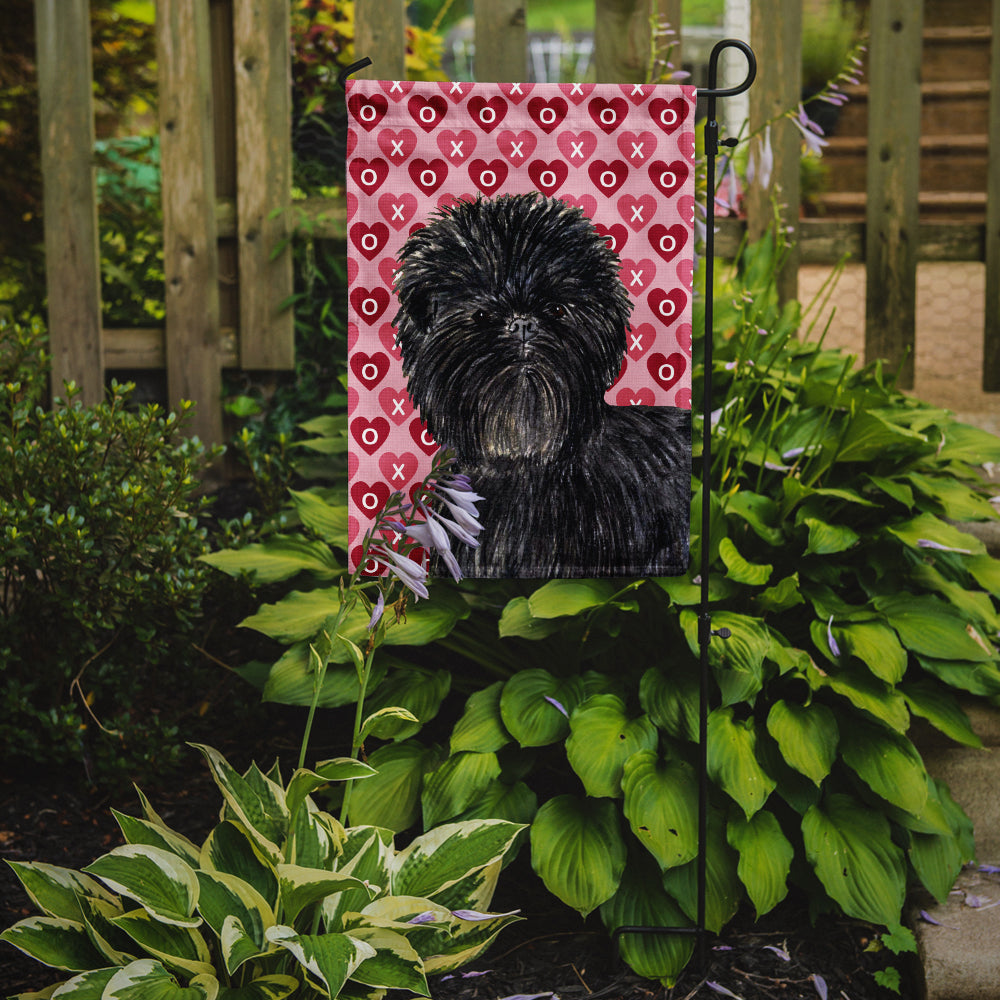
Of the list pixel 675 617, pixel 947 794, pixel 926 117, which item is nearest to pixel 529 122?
pixel 675 617

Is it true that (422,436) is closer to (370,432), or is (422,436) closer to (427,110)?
(370,432)

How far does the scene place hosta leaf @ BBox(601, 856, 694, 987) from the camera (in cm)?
184

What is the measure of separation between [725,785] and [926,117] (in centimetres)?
550

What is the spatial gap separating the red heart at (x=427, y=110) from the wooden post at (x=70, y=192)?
76.1 inches

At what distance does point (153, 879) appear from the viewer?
5.00 feet

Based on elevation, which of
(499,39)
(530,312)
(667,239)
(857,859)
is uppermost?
(499,39)

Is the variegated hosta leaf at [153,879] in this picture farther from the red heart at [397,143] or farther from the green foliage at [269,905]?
the red heart at [397,143]

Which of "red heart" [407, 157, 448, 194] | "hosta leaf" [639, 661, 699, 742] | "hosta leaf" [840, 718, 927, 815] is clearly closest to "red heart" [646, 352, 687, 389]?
"red heart" [407, 157, 448, 194]

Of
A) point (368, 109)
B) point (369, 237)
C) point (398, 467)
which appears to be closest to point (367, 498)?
point (398, 467)

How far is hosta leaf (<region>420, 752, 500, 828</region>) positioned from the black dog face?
23.3 inches

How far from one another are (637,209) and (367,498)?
0.71m

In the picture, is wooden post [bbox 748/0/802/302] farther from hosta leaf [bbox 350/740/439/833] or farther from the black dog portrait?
hosta leaf [bbox 350/740/439/833]

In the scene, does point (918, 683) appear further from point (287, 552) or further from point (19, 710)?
point (19, 710)

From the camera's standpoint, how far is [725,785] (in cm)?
186
